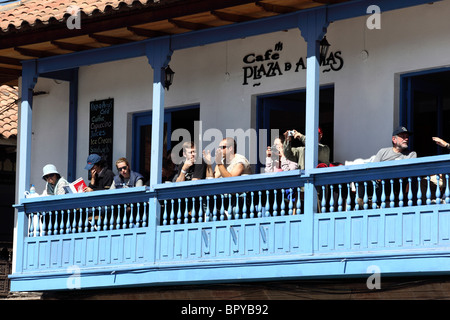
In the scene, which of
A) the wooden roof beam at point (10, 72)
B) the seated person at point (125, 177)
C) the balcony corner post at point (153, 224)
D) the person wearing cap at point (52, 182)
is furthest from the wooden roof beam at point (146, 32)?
the wooden roof beam at point (10, 72)

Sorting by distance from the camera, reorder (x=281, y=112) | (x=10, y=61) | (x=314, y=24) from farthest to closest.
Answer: (x=10, y=61)
(x=281, y=112)
(x=314, y=24)

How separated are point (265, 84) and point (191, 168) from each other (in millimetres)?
1739

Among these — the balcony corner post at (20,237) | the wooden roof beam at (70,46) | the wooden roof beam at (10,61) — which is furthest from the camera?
the wooden roof beam at (10,61)

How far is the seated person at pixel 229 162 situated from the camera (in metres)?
14.4

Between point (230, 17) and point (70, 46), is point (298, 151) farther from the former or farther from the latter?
point (70, 46)

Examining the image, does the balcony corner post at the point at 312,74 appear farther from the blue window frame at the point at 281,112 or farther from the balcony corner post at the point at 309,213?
the blue window frame at the point at 281,112

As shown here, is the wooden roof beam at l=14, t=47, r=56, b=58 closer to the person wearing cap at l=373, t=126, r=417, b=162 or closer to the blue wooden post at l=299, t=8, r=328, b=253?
the blue wooden post at l=299, t=8, r=328, b=253

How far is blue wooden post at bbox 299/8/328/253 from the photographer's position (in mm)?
13383

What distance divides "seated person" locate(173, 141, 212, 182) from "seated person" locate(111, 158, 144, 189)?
27.3 inches

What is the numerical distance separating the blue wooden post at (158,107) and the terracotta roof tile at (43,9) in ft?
2.78

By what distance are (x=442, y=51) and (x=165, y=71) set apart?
3685 millimetres

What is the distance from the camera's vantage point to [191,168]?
15109 mm

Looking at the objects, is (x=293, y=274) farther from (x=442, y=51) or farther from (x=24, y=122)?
(x=24, y=122)

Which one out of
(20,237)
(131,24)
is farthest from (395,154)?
(20,237)
